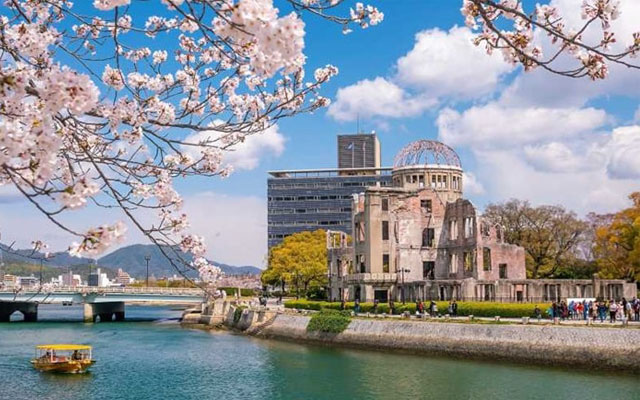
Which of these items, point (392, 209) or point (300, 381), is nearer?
point (300, 381)

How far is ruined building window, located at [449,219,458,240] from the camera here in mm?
70500

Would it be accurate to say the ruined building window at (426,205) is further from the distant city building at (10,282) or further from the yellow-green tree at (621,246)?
the distant city building at (10,282)

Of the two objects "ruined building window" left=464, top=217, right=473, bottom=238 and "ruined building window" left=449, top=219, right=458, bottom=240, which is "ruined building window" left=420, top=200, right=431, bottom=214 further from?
"ruined building window" left=464, top=217, right=473, bottom=238

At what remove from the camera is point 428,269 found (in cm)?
7200

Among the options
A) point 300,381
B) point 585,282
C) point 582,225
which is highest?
point 582,225

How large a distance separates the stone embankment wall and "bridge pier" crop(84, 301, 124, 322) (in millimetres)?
43923

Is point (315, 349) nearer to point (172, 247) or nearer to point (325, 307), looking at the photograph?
point (325, 307)

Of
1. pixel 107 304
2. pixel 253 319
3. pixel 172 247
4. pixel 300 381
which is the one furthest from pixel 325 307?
pixel 172 247

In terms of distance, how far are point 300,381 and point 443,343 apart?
12.7 meters

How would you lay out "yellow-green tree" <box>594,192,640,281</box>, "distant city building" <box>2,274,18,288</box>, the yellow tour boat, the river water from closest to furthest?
the river water → the yellow tour boat → "yellow-green tree" <box>594,192,640,281</box> → "distant city building" <box>2,274,18,288</box>

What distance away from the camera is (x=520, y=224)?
79875 millimetres

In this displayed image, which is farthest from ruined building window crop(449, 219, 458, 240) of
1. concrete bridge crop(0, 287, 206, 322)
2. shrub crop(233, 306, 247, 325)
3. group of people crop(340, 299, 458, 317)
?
concrete bridge crop(0, 287, 206, 322)

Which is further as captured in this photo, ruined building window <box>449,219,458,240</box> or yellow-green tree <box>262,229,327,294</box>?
yellow-green tree <box>262,229,327,294</box>

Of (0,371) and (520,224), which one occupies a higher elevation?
(520,224)
